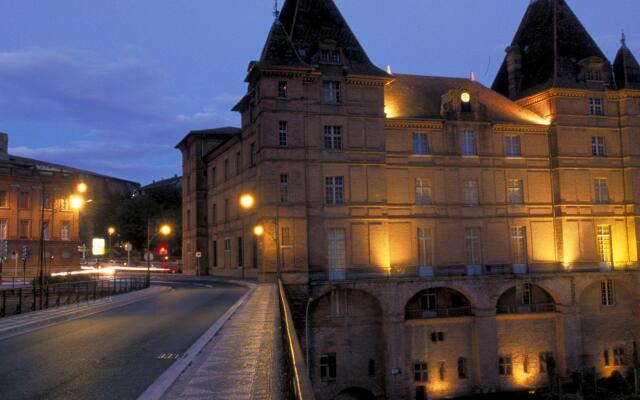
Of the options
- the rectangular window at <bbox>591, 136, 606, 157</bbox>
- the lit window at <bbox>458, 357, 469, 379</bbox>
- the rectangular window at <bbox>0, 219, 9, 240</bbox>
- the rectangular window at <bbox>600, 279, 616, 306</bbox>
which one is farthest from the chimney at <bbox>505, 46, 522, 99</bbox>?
the rectangular window at <bbox>0, 219, 9, 240</bbox>

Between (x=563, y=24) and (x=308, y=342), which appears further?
(x=563, y=24)

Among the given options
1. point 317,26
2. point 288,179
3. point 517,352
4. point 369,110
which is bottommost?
point 517,352

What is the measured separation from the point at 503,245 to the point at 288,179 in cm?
1770

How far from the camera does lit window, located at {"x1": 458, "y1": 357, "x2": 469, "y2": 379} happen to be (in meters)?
42.4

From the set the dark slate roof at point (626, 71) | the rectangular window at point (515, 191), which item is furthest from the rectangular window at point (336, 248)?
the dark slate roof at point (626, 71)

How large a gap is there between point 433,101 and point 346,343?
20.7 metres

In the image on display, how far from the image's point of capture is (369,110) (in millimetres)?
43438

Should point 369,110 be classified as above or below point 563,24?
below

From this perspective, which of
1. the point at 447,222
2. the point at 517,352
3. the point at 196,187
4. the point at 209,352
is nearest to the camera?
the point at 209,352

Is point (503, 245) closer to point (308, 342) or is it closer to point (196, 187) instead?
point (308, 342)

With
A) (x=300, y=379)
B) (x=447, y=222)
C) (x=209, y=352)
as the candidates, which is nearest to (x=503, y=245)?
(x=447, y=222)

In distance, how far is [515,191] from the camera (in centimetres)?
4809

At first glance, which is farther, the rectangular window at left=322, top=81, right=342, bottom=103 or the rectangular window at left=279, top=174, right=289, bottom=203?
the rectangular window at left=322, top=81, right=342, bottom=103

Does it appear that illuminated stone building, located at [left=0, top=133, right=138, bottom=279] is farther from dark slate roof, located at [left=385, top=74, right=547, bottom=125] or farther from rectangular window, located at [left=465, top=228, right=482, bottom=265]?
rectangular window, located at [left=465, top=228, right=482, bottom=265]
